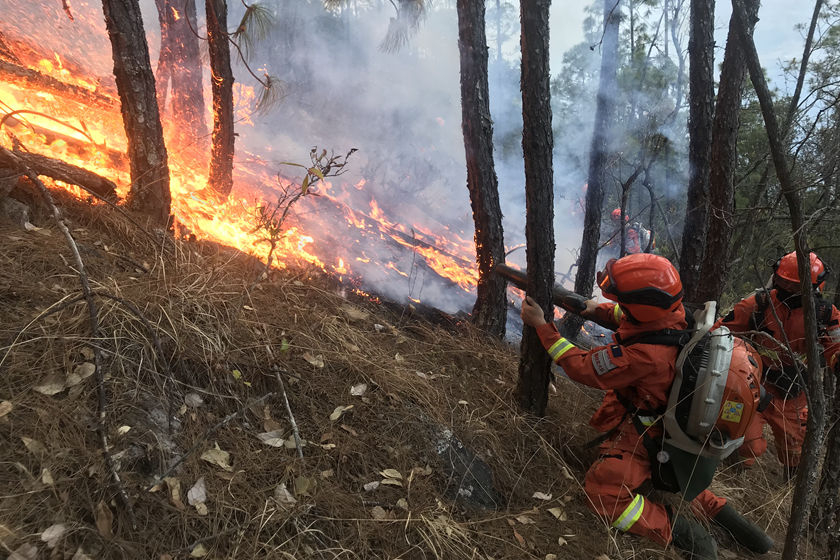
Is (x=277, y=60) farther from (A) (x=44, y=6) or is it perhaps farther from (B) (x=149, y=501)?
(B) (x=149, y=501)

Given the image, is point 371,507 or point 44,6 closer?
point 371,507

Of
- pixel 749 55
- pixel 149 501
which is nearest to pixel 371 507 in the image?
pixel 149 501

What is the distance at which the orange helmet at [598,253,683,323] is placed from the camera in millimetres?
2883

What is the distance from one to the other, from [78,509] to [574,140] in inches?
879

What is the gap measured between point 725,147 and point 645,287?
3.05 m

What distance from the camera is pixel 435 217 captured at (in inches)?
604

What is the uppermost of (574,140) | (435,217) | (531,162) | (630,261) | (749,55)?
(574,140)

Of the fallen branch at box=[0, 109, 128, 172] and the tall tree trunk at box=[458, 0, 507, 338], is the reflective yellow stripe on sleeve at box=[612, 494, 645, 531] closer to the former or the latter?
the tall tree trunk at box=[458, 0, 507, 338]

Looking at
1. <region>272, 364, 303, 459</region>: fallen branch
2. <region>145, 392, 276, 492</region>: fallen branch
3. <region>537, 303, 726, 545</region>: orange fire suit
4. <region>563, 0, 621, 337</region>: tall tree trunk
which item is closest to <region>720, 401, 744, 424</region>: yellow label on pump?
<region>537, 303, 726, 545</region>: orange fire suit

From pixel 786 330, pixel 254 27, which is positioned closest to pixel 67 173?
pixel 254 27

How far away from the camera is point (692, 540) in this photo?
9.55 ft

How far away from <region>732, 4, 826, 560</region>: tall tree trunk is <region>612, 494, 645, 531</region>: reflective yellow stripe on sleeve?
78 centimetres

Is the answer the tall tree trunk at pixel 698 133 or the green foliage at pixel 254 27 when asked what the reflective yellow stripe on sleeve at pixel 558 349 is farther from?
the green foliage at pixel 254 27

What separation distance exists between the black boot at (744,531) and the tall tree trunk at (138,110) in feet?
16.5
